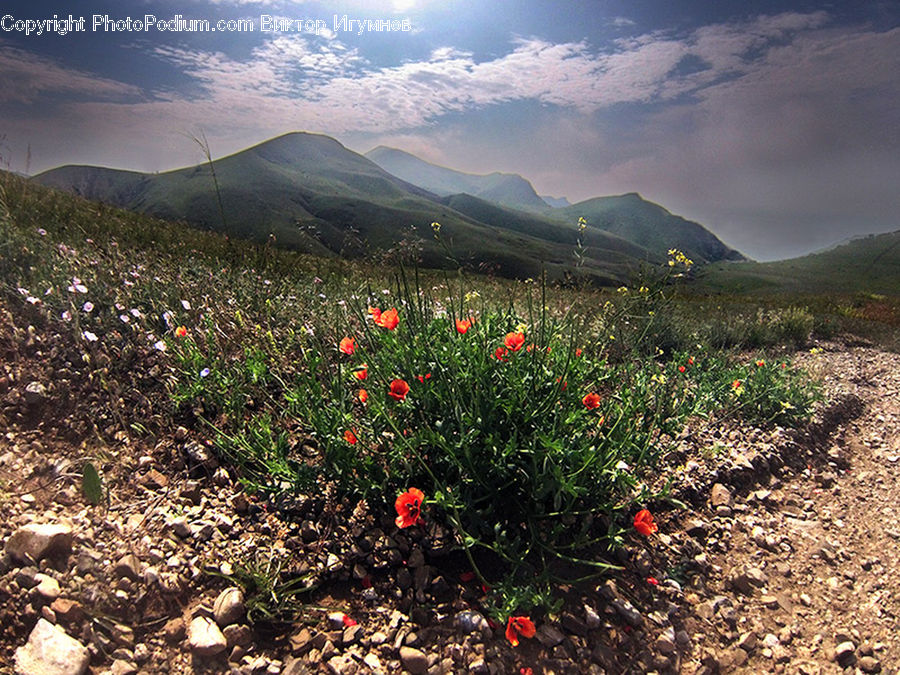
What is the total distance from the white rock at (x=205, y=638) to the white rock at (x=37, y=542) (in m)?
0.66

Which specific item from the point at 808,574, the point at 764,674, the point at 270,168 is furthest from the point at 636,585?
the point at 270,168

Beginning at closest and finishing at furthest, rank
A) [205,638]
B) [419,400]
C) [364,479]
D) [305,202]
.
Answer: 1. [205,638]
2. [364,479]
3. [419,400]
4. [305,202]

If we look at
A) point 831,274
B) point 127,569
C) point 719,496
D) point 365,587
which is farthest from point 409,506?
point 831,274

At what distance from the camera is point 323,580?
2.06 m

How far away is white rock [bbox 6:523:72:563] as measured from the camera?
69.2 inches

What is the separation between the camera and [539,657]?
6.08 ft

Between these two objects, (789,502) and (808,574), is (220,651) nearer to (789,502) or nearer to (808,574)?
(808,574)

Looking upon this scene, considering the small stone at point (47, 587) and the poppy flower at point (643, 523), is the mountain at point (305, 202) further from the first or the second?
the small stone at point (47, 587)

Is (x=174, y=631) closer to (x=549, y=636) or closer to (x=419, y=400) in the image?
(x=419, y=400)

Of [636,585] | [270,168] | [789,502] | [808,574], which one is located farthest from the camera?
[270,168]

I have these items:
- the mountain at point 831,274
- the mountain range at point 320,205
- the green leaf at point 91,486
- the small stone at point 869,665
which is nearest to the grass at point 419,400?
the green leaf at point 91,486

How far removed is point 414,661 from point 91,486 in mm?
1681

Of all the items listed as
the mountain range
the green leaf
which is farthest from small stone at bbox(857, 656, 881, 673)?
the mountain range

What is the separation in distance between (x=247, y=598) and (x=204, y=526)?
1.40 feet
